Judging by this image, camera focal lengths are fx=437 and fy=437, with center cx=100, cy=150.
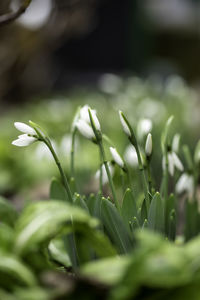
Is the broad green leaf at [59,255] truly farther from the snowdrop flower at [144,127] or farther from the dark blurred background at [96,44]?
the dark blurred background at [96,44]

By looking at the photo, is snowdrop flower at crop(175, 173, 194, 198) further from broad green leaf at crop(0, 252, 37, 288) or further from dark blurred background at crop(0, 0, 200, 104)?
dark blurred background at crop(0, 0, 200, 104)

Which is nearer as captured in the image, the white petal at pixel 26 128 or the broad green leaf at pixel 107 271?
the broad green leaf at pixel 107 271

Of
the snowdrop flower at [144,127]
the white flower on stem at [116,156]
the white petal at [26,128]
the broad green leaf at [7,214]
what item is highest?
the white petal at [26,128]

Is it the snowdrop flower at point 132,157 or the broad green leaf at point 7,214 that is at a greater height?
the snowdrop flower at point 132,157

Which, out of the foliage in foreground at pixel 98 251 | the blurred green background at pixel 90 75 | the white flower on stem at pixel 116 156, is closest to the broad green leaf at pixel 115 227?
the foliage in foreground at pixel 98 251

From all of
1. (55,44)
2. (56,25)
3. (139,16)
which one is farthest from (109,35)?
(56,25)

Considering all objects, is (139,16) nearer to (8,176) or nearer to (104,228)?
(8,176)

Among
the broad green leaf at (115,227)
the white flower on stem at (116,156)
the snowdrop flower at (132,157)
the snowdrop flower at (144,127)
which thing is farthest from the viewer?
the snowdrop flower at (132,157)
